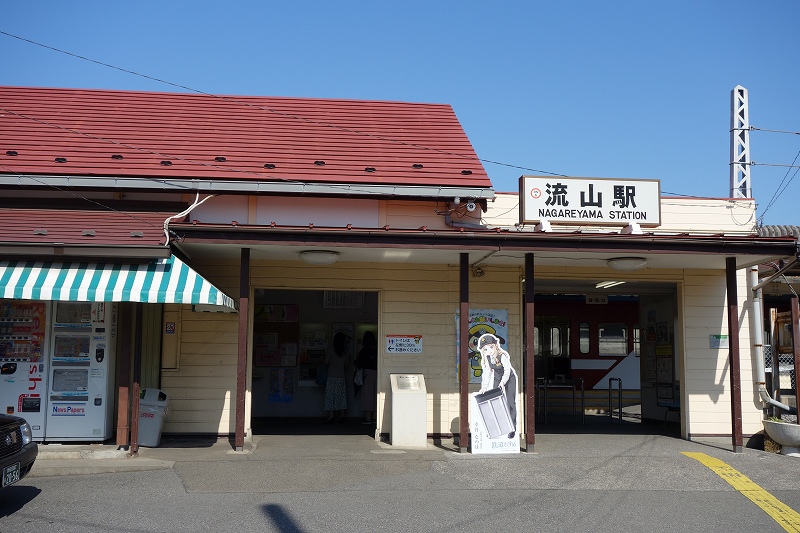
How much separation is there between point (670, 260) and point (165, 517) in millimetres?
8926

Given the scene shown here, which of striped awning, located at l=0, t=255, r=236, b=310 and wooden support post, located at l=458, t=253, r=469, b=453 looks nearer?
striped awning, located at l=0, t=255, r=236, b=310

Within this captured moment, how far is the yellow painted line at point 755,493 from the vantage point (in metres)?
8.59

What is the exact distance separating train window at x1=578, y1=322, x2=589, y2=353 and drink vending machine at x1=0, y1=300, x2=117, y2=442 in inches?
480

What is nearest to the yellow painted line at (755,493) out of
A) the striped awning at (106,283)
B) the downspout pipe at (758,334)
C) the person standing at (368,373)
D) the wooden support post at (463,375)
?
the downspout pipe at (758,334)

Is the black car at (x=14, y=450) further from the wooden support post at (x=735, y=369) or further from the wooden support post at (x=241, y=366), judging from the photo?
the wooden support post at (x=735, y=369)

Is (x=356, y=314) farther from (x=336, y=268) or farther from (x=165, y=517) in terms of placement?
(x=165, y=517)

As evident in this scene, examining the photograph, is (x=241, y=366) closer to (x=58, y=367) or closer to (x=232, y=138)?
(x=58, y=367)

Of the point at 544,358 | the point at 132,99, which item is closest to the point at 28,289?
the point at 132,99

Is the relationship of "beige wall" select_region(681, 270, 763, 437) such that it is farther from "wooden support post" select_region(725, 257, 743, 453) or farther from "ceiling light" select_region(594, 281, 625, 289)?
"wooden support post" select_region(725, 257, 743, 453)

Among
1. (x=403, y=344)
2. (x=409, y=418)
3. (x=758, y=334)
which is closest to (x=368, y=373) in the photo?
(x=403, y=344)

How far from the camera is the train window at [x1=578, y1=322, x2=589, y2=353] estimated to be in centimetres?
1991

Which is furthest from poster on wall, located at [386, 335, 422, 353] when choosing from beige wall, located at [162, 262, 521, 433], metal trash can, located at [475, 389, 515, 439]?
metal trash can, located at [475, 389, 515, 439]

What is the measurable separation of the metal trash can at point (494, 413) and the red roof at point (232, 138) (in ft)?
12.6

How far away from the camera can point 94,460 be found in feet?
35.1
